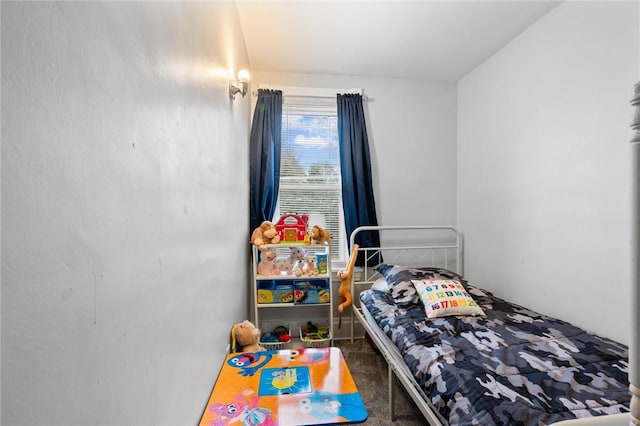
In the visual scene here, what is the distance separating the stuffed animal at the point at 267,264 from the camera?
7.99ft

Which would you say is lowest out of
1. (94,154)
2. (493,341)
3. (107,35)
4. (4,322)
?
(493,341)

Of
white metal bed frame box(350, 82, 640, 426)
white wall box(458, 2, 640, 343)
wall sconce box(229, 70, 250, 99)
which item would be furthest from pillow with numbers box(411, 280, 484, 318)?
wall sconce box(229, 70, 250, 99)

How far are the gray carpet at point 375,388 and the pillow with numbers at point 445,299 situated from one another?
583mm

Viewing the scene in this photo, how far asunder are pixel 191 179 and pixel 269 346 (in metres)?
1.95

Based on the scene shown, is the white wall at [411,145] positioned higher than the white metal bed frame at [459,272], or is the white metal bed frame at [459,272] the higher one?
the white wall at [411,145]

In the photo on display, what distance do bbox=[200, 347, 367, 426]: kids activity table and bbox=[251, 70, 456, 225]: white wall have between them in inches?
71.0

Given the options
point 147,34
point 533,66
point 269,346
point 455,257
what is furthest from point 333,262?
point 147,34

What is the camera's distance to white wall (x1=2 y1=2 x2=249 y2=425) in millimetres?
325

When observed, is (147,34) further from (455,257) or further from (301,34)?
(455,257)

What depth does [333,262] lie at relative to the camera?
2885 mm

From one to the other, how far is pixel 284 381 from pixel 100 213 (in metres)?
1.07

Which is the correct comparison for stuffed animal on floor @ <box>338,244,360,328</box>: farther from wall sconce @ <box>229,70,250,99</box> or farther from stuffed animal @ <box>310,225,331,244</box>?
wall sconce @ <box>229,70,250,99</box>

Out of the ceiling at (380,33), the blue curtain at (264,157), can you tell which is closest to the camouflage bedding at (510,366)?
the blue curtain at (264,157)

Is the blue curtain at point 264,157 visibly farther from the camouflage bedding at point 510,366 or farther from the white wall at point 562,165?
the white wall at point 562,165
